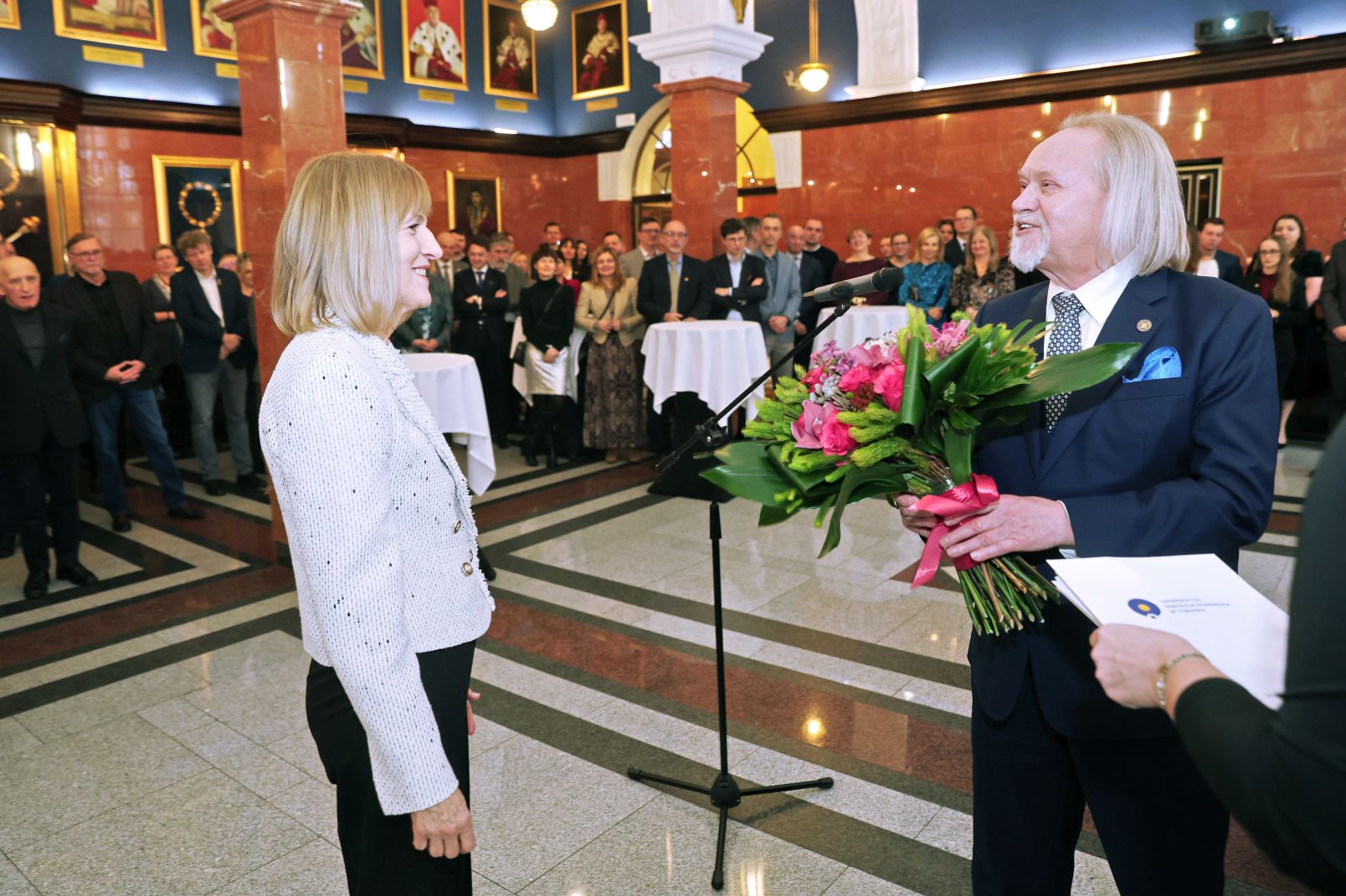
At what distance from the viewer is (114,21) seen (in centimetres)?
1081

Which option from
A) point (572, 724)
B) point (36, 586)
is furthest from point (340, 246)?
point (36, 586)

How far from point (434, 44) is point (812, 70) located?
5.52m

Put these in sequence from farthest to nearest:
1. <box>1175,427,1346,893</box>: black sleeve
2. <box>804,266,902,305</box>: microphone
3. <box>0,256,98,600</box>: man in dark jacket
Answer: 1. <box>0,256,98,600</box>: man in dark jacket
2. <box>804,266,902,305</box>: microphone
3. <box>1175,427,1346,893</box>: black sleeve

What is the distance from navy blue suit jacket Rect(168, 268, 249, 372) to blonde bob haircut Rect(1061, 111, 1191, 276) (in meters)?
6.60

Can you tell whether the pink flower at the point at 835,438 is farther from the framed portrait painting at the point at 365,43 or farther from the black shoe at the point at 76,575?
the framed portrait painting at the point at 365,43

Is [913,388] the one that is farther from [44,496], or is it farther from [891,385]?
[44,496]

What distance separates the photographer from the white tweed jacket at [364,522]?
130cm

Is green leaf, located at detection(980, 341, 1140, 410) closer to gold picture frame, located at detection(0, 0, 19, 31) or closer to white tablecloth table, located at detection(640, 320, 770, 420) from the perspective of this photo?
white tablecloth table, located at detection(640, 320, 770, 420)

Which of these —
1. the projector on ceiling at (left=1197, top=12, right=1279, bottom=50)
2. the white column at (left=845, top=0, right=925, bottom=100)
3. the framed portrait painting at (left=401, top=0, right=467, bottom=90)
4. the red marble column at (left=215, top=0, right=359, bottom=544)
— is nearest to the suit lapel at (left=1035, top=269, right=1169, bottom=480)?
the red marble column at (left=215, top=0, right=359, bottom=544)

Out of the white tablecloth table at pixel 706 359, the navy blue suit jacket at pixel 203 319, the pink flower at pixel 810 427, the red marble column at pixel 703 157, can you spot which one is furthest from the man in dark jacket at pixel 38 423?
the red marble column at pixel 703 157

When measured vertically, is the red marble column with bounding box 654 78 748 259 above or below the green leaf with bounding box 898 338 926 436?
above

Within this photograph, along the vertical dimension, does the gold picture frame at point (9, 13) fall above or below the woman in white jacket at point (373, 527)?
above

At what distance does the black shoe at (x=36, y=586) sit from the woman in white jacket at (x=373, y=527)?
4.29 metres

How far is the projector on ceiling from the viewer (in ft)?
30.9
